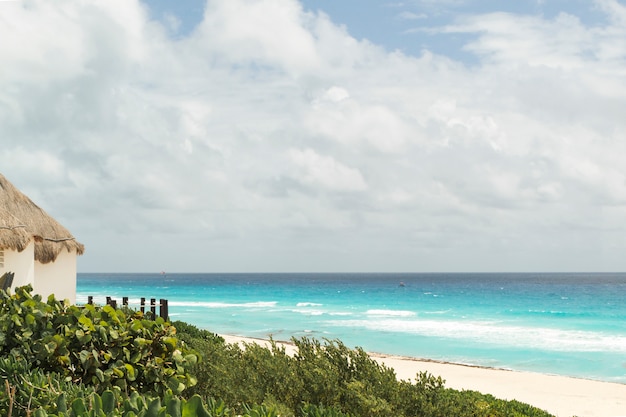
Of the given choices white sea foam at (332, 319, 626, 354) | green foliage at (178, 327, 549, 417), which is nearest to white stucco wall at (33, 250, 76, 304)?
green foliage at (178, 327, 549, 417)

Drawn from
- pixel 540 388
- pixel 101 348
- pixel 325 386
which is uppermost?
pixel 101 348

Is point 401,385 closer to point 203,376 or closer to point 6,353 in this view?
point 203,376

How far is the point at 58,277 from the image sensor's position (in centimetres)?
1883

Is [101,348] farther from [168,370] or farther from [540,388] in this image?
[540,388]

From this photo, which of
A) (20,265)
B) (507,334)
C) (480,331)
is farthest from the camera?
(480,331)

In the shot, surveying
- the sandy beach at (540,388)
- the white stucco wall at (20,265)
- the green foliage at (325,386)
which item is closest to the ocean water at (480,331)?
the sandy beach at (540,388)

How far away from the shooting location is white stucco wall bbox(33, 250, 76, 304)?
59.6ft

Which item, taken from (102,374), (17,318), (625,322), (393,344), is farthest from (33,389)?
(625,322)

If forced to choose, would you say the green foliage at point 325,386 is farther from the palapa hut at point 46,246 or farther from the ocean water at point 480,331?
the ocean water at point 480,331

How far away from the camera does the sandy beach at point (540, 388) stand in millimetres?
14632

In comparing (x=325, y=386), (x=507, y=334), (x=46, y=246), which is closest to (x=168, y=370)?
(x=325, y=386)

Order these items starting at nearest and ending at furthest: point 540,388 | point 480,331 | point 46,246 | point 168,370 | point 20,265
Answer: point 168,370 < point 20,265 < point 540,388 < point 46,246 < point 480,331

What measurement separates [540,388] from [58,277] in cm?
1402

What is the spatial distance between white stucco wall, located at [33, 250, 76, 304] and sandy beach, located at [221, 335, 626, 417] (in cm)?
534
